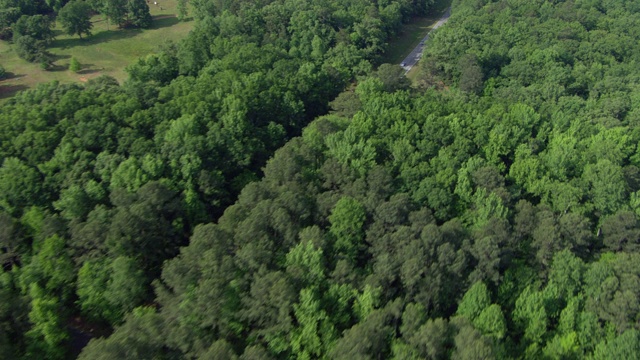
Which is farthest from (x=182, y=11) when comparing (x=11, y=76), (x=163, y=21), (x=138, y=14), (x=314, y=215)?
(x=314, y=215)

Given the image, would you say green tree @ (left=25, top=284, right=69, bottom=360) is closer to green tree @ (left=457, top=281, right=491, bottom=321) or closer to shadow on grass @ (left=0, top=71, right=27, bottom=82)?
green tree @ (left=457, top=281, right=491, bottom=321)

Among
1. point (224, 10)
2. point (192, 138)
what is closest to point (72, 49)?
point (224, 10)

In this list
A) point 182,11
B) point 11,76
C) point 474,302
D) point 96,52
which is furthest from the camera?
point 182,11

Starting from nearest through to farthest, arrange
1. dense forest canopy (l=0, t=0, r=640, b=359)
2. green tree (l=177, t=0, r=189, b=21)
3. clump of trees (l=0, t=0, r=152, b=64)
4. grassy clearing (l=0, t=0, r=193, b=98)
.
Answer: dense forest canopy (l=0, t=0, r=640, b=359)
grassy clearing (l=0, t=0, r=193, b=98)
clump of trees (l=0, t=0, r=152, b=64)
green tree (l=177, t=0, r=189, b=21)

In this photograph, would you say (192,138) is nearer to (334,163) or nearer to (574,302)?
(334,163)

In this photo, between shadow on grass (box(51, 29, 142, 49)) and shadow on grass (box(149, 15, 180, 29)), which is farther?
shadow on grass (box(149, 15, 180, 29))

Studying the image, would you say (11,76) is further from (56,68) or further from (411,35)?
(411,35)

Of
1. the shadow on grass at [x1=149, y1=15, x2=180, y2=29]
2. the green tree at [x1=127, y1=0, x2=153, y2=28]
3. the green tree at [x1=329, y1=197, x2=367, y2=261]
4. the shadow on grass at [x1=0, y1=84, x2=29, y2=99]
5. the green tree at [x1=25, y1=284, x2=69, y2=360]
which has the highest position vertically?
the green tree at [x1=127, y1=0, x2=153, y2=28]

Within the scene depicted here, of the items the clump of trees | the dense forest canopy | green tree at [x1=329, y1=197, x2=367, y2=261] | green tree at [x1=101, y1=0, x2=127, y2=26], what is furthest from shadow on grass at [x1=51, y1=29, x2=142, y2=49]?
green tree at [x1=329, y1=197, x2=367, y2=261]
